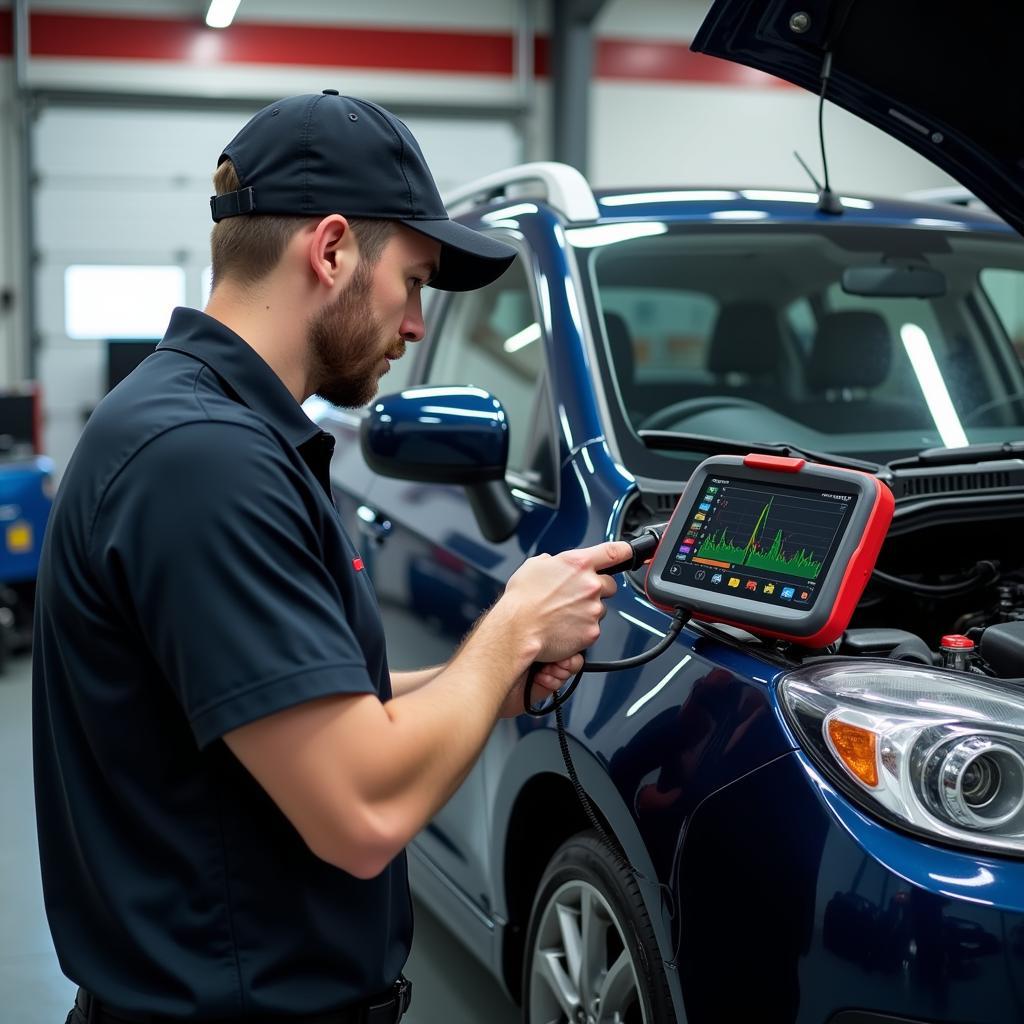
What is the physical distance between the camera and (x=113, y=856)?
116 cm

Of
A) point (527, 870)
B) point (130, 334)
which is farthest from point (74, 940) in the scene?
point (130, 334)

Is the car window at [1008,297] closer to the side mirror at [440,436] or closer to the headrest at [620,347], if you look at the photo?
the headrest at [620,347]

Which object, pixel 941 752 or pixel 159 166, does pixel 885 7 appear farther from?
pixel 159 166

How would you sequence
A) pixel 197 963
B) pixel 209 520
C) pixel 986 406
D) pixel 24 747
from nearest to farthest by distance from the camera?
pixel 209 520
pixel 197 963
pixel 986 406
pixel 24 747

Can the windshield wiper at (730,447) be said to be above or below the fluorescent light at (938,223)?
below

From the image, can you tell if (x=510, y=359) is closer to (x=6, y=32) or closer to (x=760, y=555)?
(x=760, y=555)

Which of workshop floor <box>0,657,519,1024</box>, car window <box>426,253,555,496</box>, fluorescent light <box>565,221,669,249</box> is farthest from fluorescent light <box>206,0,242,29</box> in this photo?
fluorescent light <box>565,221,669,249</box>

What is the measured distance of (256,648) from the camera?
102 cm

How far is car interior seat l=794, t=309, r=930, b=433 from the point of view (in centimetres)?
247

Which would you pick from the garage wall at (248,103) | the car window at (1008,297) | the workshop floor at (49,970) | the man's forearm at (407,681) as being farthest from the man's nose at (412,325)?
the garage wall at (248,103)

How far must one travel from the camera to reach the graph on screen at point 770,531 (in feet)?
4.82

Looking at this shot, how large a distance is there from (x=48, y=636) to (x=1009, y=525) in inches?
60.5

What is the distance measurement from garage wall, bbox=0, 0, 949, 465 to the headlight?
10.3m

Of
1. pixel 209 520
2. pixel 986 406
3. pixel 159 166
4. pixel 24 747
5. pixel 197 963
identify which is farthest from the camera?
pixel 159 166
